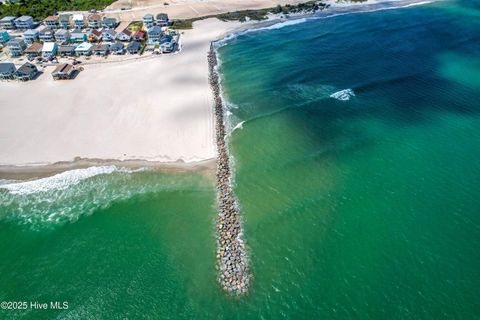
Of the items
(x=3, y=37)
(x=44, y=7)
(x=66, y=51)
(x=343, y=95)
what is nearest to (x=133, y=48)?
(x=66, y=51)

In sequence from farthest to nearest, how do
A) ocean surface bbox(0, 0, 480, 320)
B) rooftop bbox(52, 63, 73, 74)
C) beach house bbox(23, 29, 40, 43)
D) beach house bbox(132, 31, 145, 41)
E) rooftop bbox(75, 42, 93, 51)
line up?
beach house bbox(132, 31, 145, 41) → beach house bbox(23, 29, 40, 43) → rooftop bbox(75, 42, 93, 51) → rooftop bbox(52, 63, 73, 74) → ocean surface bbox(0, 0, 480, 320)

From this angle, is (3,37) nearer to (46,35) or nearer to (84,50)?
(46,35)

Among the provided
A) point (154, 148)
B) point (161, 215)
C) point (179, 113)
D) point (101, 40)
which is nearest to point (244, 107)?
point (179, 113)

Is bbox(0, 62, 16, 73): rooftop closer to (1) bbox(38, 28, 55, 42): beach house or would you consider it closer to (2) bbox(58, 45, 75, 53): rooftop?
(2) bbox(58, 45, 75, 53): rooftop

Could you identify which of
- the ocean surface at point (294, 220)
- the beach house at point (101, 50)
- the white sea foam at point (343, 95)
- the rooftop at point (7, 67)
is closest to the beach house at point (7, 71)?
the rooftop at point (7, 67)

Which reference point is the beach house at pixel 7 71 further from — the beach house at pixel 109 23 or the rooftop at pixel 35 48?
the beach house at pixel 109 23

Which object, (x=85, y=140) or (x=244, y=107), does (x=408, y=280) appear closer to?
(x=244, y=107)

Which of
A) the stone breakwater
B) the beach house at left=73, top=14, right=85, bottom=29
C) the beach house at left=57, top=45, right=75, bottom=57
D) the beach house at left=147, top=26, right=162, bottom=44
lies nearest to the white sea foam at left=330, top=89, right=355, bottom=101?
the stone breakwater
